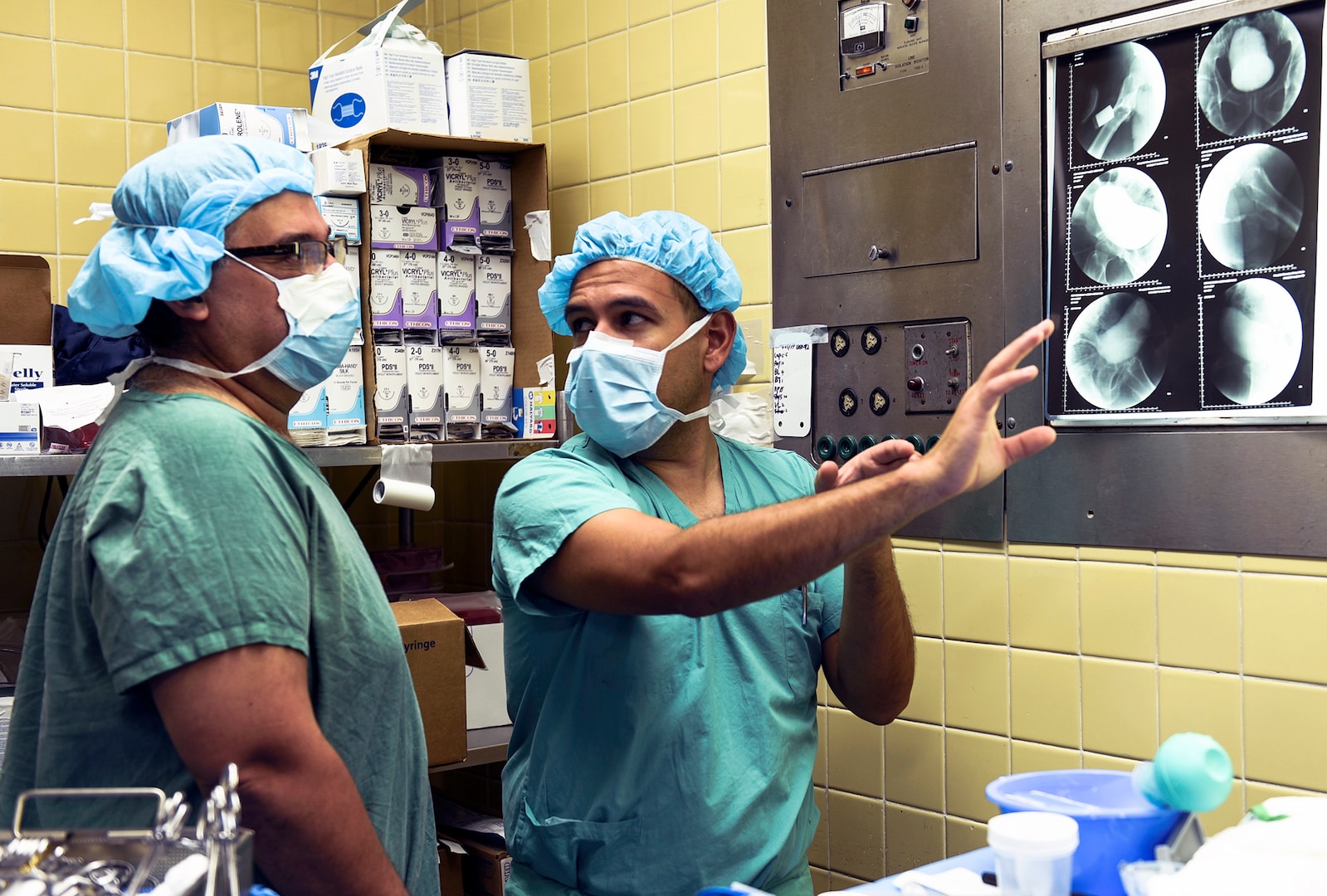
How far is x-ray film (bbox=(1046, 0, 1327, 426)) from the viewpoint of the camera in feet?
5.68

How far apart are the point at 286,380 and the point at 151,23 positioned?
202 cm

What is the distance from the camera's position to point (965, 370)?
2.12 meters

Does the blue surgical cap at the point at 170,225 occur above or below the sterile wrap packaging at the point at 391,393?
above

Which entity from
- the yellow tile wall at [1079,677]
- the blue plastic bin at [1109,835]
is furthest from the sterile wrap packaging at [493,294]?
the blue plastic bin at [1109,835]

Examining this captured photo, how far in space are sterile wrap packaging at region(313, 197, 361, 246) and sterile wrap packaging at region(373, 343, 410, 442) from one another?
25 cm

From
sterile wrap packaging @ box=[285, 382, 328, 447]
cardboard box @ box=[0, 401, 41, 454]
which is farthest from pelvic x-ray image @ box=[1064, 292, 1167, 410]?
cardboard box @ box=[0, 401, 41, 454]

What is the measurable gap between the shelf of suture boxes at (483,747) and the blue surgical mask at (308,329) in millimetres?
1378

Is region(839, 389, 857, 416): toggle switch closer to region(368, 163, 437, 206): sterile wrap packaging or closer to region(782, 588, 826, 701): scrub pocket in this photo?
region(782, 588, 826, 701): scrub pocket

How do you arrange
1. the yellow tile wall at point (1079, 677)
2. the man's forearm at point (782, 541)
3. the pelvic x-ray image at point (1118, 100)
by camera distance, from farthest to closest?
1. the pelvic x-ray image at point (1118, 100)
2. the yellow tile wall at point (1079, 677)
3. the man's forearm at point (782, 541)

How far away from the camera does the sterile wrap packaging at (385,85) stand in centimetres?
264

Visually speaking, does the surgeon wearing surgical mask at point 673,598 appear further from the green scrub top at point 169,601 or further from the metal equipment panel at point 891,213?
the metal equipment panel at point 891,213

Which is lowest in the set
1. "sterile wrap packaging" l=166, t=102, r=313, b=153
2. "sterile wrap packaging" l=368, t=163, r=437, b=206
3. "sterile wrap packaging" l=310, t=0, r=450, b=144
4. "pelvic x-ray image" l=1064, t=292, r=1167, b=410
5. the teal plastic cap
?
the teal plastic cap

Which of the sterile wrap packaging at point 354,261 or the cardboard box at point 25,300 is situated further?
the sterile wrap packaging at point 354,261

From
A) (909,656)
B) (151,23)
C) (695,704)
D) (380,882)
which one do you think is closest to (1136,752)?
(909,656)
